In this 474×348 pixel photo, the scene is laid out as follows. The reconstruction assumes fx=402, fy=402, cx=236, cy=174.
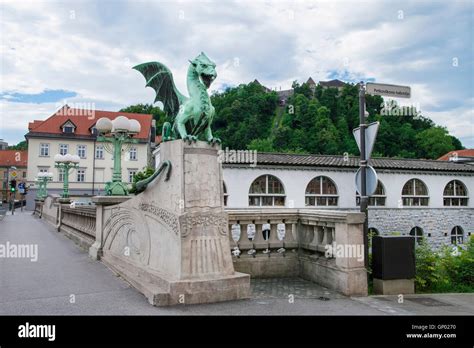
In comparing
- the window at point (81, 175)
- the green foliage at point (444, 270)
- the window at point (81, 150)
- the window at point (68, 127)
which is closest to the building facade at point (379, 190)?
the green foliage at point (444, 270)

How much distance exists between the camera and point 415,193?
33.8 meters

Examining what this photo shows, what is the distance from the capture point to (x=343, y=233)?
252 inches

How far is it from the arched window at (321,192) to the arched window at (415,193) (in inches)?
272

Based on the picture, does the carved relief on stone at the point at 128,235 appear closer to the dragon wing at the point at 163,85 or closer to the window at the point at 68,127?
the dragon wing at the point at 163,85

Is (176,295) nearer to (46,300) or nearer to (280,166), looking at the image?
(46,300)

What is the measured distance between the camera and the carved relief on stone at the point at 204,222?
594cm

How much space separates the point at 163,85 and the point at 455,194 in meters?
35.1

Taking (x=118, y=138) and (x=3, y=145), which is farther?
(x=3, y=145)

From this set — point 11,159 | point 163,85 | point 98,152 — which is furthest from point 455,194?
point 11,159

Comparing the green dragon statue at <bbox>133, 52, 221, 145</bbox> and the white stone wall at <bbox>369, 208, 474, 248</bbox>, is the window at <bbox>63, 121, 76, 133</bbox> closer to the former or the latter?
the white stone wall at <bbox>369, 208, 474, 248</bbox>

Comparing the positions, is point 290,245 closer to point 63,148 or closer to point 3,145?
point 63,148
